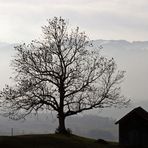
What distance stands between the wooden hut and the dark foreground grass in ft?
14.7

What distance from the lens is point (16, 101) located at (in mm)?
68500

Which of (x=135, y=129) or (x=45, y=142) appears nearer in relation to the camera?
(x=45, y=142)

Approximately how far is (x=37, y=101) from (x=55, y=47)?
9.87 m

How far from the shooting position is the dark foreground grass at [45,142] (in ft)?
186

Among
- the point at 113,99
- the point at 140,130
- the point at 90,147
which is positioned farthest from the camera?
the point at 113,99

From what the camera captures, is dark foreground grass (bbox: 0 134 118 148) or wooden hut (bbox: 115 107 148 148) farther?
wooden hut (bbox: 115 107 148 148)

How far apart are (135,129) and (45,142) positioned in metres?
16.7

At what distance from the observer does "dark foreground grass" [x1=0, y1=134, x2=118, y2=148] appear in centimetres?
5674

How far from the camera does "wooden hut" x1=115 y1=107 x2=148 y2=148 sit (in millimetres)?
67812

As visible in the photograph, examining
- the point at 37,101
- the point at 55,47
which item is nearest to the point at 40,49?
the point at 55,47

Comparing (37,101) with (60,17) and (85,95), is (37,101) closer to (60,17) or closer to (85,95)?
(85,95)

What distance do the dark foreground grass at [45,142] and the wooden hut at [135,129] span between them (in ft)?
14.7

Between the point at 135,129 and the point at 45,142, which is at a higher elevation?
the point at 135,129

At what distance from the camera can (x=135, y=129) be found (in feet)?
225
